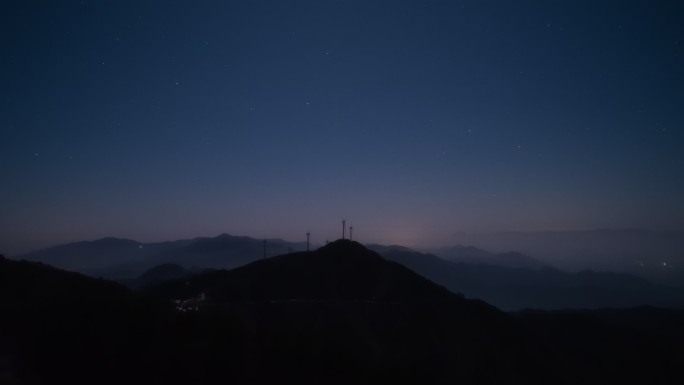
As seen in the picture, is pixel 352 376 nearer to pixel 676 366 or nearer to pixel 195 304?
pixel 195 304

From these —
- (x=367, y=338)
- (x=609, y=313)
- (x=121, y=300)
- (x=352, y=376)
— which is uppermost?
(x=121, y=300)

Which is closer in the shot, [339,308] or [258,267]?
[339,308]

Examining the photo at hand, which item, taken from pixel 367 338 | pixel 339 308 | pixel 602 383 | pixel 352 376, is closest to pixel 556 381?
pixel 602 383

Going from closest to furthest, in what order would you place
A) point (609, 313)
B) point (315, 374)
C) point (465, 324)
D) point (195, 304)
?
point (315, 374), point (465, 324), point (195, 304), point (609, 313)

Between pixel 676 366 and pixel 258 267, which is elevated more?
pixel 258 267

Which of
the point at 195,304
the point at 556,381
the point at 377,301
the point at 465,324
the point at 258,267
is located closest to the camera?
the point at 556,381

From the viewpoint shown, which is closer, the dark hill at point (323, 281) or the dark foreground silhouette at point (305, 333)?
the dark foreground silhouette at point (305, 333)

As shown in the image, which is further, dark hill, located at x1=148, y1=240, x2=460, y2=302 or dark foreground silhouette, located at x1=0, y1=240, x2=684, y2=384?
dark hill, located at x1=148, y1=240, x2=460, y2=302

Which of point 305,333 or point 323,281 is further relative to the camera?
point 323,281
